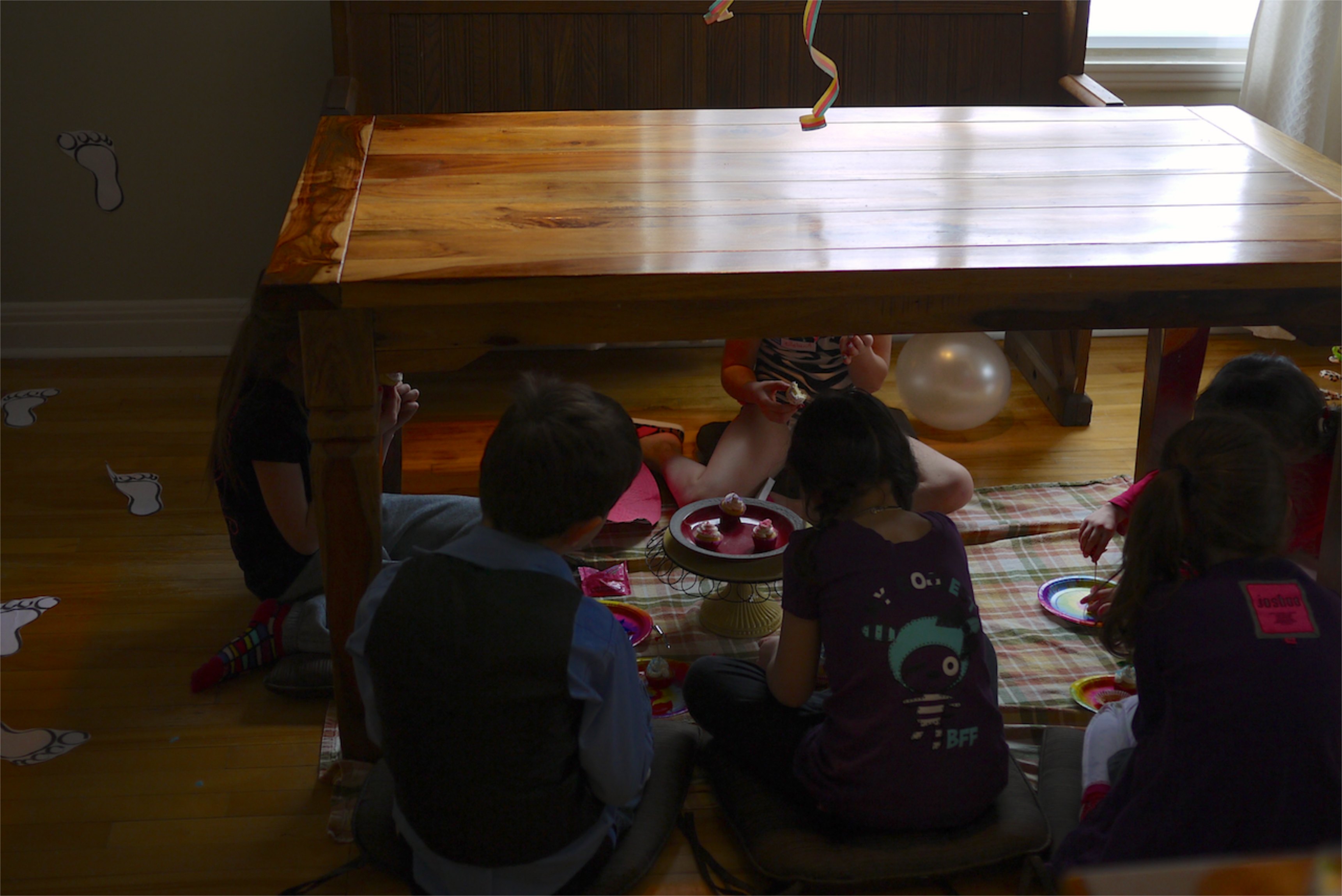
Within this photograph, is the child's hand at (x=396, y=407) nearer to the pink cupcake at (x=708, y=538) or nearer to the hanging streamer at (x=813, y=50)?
the pink cupcake at (x=708, y=538)

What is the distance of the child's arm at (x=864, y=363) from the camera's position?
2.33m

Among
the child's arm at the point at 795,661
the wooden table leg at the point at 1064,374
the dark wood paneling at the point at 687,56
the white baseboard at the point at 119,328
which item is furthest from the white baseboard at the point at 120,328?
the child's arm at the point at 795,661

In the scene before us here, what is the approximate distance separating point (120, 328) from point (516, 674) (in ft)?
7.87

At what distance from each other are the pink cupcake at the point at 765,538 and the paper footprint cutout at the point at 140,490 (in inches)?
49.1

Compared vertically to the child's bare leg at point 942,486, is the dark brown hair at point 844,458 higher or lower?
higher

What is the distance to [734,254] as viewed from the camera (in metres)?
1.47

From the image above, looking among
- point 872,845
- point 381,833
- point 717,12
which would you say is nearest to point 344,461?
point 381,833

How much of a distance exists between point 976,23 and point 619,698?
2170 mm

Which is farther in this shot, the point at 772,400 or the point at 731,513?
the point at 772,400

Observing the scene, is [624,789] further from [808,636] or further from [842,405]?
[842,405]

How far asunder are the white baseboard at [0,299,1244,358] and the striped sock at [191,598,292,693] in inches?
55.1

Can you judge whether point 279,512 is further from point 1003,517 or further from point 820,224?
point 1003,517

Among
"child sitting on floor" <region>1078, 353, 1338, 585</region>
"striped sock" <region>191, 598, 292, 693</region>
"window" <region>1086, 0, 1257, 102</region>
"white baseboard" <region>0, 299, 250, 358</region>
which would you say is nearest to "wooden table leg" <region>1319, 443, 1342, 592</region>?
"child sitting on floor" <region>1078, 353, 1338, 585</region>

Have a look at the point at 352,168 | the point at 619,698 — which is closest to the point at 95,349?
the point at 352,168
